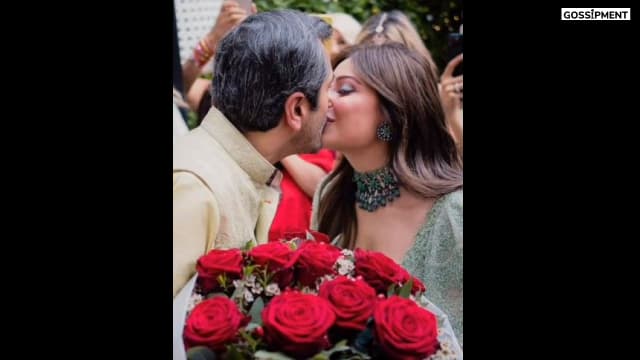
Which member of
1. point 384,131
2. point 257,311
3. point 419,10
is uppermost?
point 419,10

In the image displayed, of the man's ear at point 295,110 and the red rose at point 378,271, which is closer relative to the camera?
the red rose at point 378,271

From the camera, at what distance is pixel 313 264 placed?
6.94 ft

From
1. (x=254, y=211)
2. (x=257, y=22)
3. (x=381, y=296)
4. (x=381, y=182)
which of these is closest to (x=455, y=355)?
(x=381, y=296)

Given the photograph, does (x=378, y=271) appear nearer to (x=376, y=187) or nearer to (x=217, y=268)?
(x=376, y=187)

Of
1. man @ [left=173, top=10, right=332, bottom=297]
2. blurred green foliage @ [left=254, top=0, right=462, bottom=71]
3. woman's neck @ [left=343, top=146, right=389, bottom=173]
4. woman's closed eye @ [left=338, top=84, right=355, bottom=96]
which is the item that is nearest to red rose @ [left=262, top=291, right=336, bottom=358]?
man @ [left=173, top=10, right=332, bottom=297]

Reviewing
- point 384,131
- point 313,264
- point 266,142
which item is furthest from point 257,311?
point 384,131

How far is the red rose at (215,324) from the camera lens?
2037 mm

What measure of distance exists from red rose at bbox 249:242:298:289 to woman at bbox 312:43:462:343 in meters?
0.32

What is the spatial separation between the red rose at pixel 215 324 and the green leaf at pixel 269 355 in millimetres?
92

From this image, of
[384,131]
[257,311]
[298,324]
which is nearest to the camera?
[298,324]

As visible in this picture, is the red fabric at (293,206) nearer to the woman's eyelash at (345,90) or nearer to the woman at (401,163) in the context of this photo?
the woman at (401,163)

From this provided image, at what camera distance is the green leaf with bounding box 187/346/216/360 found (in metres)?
2.04

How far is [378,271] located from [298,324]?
0.32 m

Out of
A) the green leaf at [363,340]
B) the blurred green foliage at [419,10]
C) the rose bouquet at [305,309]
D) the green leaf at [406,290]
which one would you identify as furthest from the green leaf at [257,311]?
the blurred green foliage at [419,10]
